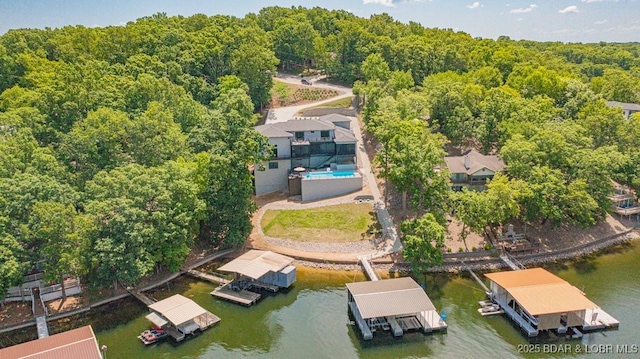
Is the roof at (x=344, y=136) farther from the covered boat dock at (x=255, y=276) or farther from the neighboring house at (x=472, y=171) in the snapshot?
the covered boat dock at (x=255, y=276)

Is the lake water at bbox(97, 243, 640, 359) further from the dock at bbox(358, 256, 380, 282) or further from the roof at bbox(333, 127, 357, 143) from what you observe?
the roof at bbox(333, 127, 357, 143)

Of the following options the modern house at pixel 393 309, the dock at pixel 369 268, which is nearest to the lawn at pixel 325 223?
the dock at pixel 369 268

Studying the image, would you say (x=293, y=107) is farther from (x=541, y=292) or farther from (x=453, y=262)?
(x=541, y=292)

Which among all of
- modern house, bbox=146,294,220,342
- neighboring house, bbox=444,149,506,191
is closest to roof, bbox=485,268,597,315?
neighboring house, bbox=444,149,506,191

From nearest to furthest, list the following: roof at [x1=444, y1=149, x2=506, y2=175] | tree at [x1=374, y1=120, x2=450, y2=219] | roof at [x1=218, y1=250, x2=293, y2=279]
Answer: roof at [x1=218, y1=250, x2=293, y2=279]
tree at [x1=374, y1=120, x2=450, y2=219]
roof at [x1=444, y1=149, x2=506, y2=175]

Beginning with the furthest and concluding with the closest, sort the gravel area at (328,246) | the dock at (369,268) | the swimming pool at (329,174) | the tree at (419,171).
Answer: the swimming pool at (329,174)
the gravel area at (328,246)
the tree at (419,171)
the dock at (369,268)

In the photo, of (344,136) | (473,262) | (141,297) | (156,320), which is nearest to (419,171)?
(473,262)
